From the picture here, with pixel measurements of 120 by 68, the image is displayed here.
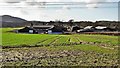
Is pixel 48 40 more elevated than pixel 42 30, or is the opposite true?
pixel 48 40

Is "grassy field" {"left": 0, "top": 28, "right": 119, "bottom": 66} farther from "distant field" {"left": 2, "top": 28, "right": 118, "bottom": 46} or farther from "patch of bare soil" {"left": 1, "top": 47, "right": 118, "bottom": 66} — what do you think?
"distant field" {"left": 2, "top": 28, "right": 118, "bottom": 46}

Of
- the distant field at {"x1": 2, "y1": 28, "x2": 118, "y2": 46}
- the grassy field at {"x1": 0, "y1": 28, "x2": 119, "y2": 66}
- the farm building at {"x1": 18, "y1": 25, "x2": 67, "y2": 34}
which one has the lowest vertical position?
the farm building at {"x1": 18, "y1": 25, "x2": 67, "y2": 34}

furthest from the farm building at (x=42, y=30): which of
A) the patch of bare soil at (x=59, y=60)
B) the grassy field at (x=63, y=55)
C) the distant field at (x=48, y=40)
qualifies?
the patch of bare soil at (x=59, y=60)

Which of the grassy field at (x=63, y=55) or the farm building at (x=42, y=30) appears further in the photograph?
the farm building at (x=42, y=30)

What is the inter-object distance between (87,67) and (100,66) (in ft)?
2.29

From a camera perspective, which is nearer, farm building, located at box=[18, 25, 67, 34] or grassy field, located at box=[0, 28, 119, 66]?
grassy field, located at box=[0, 28, 119, 66]

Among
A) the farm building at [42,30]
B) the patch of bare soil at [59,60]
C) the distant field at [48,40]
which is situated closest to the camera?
the patch of bare soil at [59,60]

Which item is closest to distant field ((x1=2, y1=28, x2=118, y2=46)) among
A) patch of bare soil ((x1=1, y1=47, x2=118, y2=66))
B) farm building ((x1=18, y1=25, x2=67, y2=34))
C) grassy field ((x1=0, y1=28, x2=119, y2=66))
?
grassy field ((x1=0, y1=28, x2=119, y2=66))

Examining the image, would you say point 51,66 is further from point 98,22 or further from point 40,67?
point 98,22

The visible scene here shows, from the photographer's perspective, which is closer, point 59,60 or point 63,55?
point 59,60

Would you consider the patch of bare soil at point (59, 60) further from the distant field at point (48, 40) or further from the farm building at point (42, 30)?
the farm building at point (42, 30)

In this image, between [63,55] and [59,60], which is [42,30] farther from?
[59,60]

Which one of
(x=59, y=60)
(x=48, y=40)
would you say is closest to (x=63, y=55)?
(x=59, y=60)

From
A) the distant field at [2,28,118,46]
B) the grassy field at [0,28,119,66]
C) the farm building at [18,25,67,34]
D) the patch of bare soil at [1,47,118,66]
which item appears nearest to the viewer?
the patch of bare soil at [1,47,118,66]
